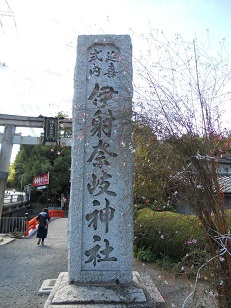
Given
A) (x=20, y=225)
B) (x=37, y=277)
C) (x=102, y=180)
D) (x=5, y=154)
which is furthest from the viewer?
(x=20, y=225)

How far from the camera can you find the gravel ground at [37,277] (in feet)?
11.9

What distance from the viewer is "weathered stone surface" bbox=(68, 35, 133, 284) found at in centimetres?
316

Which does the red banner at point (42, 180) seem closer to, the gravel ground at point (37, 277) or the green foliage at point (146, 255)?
the gravel ground at point (37, 277)

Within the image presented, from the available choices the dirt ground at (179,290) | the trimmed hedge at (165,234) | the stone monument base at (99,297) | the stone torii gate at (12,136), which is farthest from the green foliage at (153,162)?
the stone torii gate at (12,136)

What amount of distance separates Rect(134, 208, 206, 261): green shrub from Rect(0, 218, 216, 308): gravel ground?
1.59 feet

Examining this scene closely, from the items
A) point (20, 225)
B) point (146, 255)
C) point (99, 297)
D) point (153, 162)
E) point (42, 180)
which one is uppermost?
point (42, 180)

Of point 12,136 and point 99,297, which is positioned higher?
point 12,136

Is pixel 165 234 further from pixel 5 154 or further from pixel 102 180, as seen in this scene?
pixel 5 154

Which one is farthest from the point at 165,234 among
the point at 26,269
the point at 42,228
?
the point at 42,228

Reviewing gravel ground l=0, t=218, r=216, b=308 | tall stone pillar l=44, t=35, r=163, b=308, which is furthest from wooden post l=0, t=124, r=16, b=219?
tall stone pillar l=44, t=35, r=163, b=308

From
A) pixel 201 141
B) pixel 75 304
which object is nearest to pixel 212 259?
pixel 201 141

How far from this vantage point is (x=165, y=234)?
6.41m

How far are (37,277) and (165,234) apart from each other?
296 centimetres

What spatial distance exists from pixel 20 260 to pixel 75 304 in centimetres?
580
